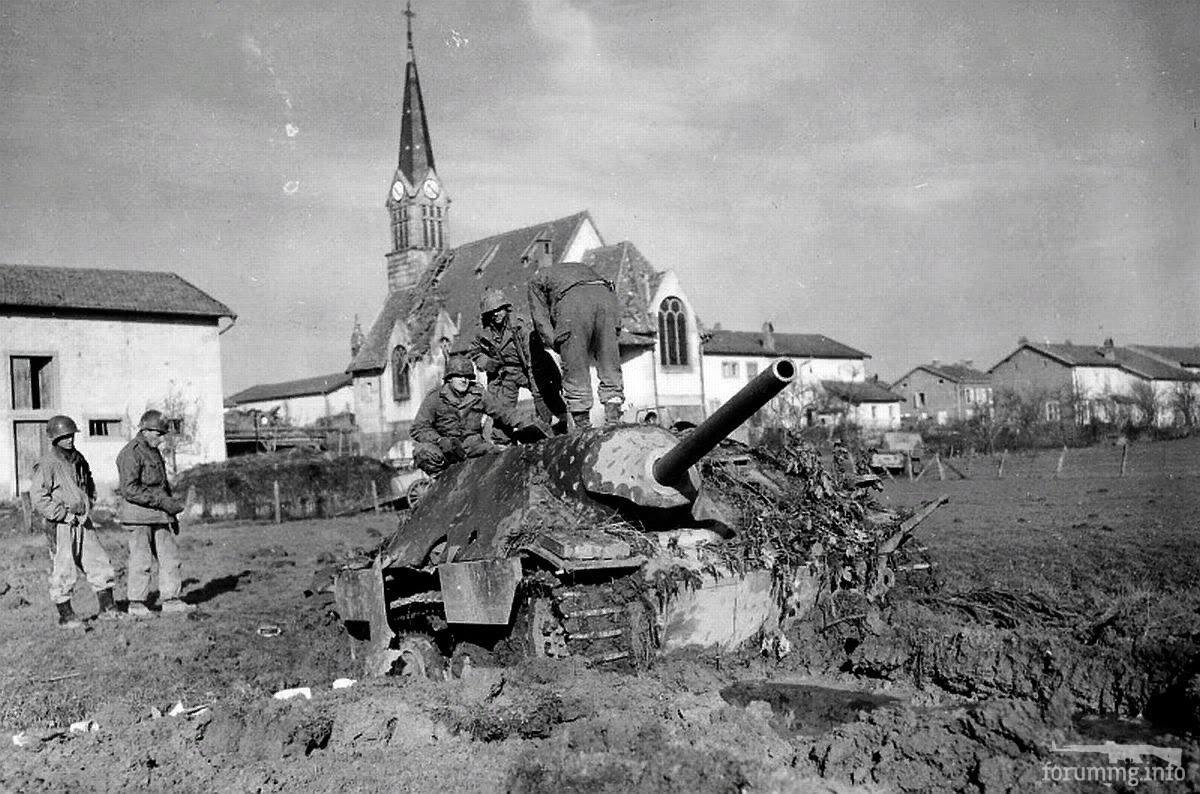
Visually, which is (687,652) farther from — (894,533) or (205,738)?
(205,738)

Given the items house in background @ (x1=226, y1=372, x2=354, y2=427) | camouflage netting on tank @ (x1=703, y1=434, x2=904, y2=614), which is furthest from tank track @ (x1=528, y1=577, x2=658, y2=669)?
house in background @ (x1=226, y1=372, x2=354, y2=427)

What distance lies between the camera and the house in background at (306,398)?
260 feet

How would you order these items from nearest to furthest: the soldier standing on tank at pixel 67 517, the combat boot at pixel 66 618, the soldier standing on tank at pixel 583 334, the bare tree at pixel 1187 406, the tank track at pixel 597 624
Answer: the tank track at pixel 597 624 → the soldier standing on tank at pixel 583 334 → the combat boot at pixel 66 618 → the soldier standing on tank at pixel 67 517 → the bare tree at pixel 1187 406

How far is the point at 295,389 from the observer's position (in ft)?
282

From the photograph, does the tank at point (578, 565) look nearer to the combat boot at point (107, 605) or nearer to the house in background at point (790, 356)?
the combat boot at point (107, 605)

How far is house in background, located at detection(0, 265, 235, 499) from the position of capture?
32438 mm

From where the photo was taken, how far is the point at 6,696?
791 centimetres

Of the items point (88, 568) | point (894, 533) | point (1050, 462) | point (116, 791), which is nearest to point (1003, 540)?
point (894, 533)

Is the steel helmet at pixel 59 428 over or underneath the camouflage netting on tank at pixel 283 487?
over

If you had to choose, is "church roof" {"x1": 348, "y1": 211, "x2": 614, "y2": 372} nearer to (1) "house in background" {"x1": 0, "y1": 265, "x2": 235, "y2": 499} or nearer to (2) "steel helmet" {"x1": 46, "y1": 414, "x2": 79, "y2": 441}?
(1) "house in background" {"x1": 0, "y1": 265, "x2": 235, "y2": 499}

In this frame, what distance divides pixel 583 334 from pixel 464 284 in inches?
1535

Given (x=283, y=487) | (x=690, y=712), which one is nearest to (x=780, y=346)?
(x=283, y=487)

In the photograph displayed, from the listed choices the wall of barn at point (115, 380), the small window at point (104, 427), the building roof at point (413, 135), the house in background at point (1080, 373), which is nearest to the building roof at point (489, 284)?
the building roof at point (413, 135)

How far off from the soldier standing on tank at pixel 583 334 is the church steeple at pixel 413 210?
1778 inches
